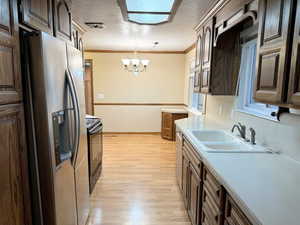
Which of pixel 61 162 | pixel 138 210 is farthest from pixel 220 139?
pixel 61 162

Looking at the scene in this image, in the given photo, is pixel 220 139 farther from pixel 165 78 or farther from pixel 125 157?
pixel 165 78

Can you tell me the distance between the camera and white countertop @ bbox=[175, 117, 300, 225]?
84 centimetres

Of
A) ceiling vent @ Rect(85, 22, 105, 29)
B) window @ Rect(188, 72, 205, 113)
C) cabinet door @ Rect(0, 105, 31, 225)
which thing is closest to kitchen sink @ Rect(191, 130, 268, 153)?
cabinet door @ Rect(0, 105, 31, 225)

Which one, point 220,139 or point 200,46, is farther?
point 200,46

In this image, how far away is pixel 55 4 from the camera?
5.40 ft

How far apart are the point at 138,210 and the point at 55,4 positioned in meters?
2.30

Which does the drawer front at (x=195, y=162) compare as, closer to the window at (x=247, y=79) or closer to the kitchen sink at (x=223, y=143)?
the kitchen sink at (x=223, y=143)

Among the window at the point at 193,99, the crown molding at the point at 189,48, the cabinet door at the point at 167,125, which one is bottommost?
the cabinet door at the point at 167,125

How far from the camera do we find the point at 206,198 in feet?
5.08

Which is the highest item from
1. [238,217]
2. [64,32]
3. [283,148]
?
[64,32]

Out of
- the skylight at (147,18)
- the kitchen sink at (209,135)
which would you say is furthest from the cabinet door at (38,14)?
the kitchen sink at (209,135)

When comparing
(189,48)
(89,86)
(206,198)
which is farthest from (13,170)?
(89,86)

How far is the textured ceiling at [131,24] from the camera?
2.30 m

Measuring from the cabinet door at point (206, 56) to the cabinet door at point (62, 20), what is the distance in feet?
5.27
